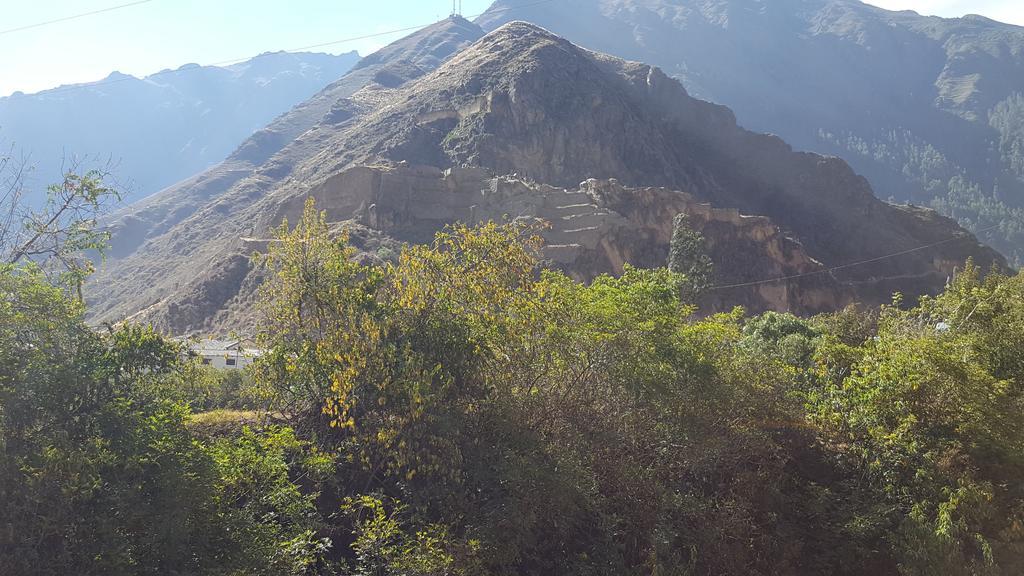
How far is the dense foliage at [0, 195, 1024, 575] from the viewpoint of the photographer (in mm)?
7488

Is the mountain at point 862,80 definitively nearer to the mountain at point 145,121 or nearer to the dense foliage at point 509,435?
the mountain at point 145,121

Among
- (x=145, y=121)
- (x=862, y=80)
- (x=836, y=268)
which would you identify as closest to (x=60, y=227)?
(x=836, y=268)

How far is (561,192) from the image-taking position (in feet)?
147

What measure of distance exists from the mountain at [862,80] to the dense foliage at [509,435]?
134m

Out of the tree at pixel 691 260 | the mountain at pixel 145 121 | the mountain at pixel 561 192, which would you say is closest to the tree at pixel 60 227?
the tree at pixel 691 260

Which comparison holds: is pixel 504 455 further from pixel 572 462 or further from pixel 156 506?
pixel 156 506

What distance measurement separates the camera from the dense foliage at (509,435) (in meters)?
7.49

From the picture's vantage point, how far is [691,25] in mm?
188500

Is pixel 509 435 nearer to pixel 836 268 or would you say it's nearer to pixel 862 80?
pixel 836 268

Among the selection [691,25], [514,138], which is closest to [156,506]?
[514,138]

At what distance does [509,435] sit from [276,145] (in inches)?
3830

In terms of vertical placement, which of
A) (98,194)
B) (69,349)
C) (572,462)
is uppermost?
(98,194)

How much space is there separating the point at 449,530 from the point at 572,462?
1810 mm

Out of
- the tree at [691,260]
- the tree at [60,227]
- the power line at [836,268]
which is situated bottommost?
the power line at [836,268]
